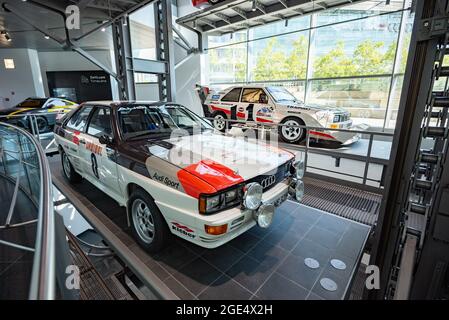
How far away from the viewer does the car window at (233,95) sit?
711 cm

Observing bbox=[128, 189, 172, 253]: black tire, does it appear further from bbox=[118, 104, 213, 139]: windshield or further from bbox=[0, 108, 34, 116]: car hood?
bbox=[0, 108, 34, 116]: car hood

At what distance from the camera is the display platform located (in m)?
1.93

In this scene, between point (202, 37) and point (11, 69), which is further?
point (11, 69)

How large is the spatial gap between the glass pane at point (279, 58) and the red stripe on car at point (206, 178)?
9296 millimetres

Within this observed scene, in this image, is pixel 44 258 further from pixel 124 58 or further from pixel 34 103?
pixel 34 103

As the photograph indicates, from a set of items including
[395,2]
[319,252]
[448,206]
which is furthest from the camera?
[395,2]

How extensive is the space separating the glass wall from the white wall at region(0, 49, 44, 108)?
11.2 meters

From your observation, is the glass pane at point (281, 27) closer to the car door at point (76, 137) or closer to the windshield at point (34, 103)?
the car door at point (76, 137)

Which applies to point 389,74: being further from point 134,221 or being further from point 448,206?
point 134,221

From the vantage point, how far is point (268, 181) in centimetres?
224

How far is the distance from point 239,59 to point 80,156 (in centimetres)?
1053

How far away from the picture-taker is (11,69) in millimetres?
12172

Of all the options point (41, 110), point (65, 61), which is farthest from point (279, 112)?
point (65, 61)
